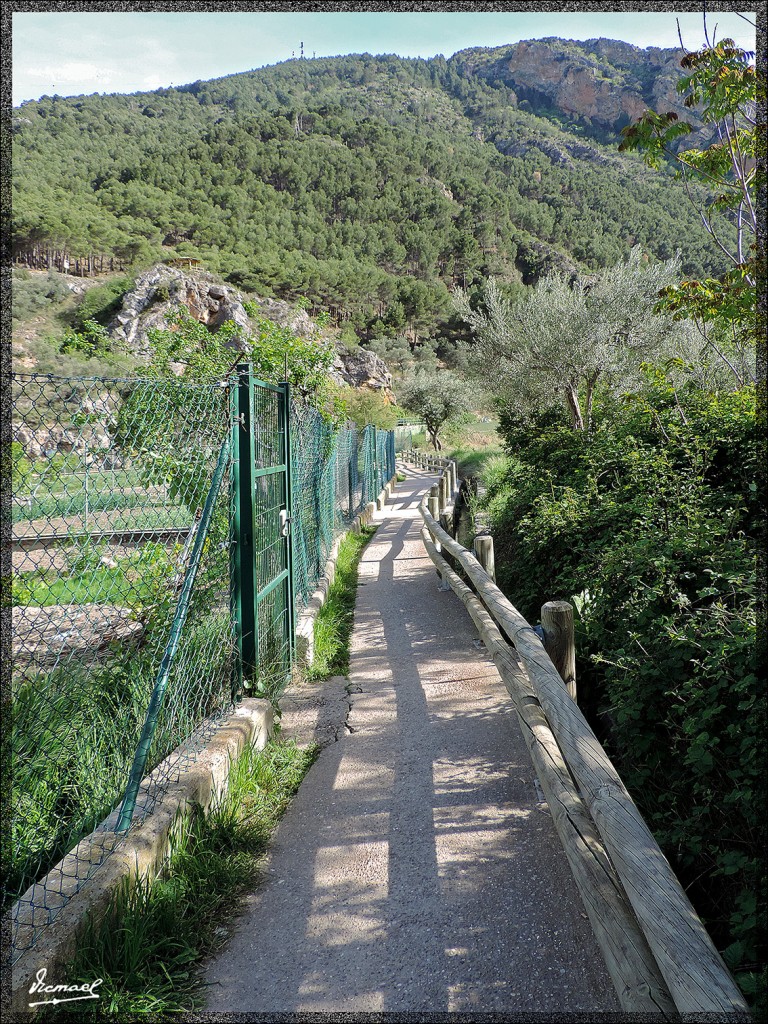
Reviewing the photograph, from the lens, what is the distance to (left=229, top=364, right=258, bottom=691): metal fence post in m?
3.62

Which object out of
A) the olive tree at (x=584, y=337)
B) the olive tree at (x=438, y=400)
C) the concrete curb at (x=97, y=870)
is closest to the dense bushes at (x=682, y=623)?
the concrete curb at (x=97, y=870)

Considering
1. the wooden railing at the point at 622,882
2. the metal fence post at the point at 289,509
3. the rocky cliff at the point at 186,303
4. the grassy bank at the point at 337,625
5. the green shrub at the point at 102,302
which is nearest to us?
the wooden railing at the point at 622,882

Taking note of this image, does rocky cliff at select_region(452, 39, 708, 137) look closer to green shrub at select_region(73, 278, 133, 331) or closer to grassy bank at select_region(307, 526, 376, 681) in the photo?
green shrub at select_region(73, 278, 133, 331)

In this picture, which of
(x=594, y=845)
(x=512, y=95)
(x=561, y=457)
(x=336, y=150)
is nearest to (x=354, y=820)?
(x=594, y=845)

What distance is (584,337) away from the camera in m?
13.3

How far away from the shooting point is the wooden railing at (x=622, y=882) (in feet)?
4.50

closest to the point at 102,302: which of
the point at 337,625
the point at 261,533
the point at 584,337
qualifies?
the point at 584,337

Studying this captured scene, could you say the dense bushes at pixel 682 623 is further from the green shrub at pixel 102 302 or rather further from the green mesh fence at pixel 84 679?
the green shrub at pixel 102 302

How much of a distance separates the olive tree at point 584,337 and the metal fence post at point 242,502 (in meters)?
9.99

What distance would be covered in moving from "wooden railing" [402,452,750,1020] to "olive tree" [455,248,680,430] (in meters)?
10.8

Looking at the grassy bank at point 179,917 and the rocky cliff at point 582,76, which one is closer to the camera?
the grassy bank at point 179,917

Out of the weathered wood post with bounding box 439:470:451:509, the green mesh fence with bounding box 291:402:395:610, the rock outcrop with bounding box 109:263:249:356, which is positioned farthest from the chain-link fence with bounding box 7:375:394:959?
the rock outcrop with bounding box 109:263:249:356

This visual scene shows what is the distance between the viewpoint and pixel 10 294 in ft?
4.80

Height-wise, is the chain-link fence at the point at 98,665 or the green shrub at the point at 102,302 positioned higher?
the green shrub at the point at 102,302
